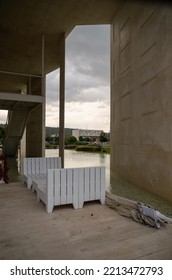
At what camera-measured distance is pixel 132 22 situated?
716 centimetres

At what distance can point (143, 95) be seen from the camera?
635cm

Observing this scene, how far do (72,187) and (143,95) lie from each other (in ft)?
13.0

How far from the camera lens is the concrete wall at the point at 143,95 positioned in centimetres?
512

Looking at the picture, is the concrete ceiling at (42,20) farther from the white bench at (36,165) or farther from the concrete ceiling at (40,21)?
the white bench at (36,165)

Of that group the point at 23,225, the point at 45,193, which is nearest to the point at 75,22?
the point at 45,193

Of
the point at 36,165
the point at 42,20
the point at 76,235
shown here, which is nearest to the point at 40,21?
the point at 42,20

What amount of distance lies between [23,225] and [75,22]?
350 inches

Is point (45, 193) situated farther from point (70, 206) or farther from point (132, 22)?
point (132, 22)

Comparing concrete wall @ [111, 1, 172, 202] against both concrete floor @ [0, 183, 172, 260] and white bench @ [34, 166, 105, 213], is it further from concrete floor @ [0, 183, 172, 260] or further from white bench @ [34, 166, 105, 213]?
concrete floor @ [0, 183, 172, 260]

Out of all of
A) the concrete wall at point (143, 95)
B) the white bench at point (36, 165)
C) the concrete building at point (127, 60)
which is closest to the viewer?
the concrete wall at point (143, 95)

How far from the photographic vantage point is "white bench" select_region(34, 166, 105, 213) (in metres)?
3.88

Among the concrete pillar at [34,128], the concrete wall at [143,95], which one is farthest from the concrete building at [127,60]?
the concrete pillar at [34,128]

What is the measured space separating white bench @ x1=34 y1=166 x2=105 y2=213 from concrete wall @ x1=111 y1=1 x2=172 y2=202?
2.00m

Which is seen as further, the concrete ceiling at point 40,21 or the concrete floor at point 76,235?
the concrete ceiling at point 40,21
